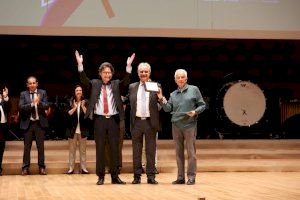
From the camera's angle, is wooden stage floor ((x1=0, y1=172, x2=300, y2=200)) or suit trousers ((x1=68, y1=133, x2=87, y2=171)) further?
suit trousers ((x1=68, y1=133, x2=87, y2=171))

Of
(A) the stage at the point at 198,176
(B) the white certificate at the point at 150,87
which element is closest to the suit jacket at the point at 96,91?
(B) the white certificate at the point at 150,87

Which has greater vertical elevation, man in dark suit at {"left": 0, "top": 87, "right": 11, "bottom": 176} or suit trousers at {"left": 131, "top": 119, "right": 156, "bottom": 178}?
man in dark suit at {"left": 0, "top": 87, "right": 11, "bottom": 176}

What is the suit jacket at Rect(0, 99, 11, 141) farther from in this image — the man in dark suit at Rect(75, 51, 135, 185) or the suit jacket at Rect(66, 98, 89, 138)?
the man in dark suit at Rect(75, 51, 135, 185)

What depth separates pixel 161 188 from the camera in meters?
5.80

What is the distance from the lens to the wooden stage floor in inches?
200

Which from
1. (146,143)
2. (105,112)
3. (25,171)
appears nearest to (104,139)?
(105,112)

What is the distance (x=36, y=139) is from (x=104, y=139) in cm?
163

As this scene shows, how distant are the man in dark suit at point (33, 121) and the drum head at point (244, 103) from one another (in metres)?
4.46

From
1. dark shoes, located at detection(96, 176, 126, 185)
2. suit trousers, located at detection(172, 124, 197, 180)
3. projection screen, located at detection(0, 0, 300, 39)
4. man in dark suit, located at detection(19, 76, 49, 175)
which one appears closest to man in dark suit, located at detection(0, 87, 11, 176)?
man in dark suit, located at detection(19, 76, 49, 175)

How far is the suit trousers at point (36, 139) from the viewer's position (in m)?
7.49

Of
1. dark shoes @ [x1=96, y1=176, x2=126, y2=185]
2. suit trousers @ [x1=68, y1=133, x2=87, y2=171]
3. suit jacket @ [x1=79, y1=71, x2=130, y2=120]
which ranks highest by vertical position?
suit jacket @ [x1=79, y1=71, x2=130, y2=120]

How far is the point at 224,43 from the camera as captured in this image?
12.4 m

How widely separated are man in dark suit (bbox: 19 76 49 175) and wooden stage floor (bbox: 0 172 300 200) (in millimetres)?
235

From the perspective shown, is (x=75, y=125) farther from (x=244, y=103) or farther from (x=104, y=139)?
(x=244, y=103)
